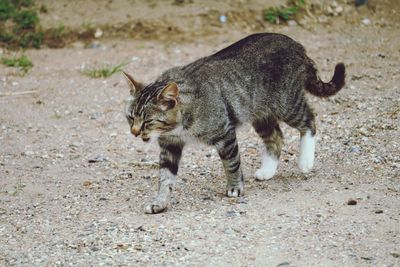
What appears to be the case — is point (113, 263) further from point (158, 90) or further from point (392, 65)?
point (392, 65)

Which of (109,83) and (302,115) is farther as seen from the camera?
(109,83)

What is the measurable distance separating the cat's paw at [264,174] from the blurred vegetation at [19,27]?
555 cm

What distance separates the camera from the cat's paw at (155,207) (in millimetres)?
6113

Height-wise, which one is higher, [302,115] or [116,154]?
[302,115]

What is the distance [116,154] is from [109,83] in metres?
2.46

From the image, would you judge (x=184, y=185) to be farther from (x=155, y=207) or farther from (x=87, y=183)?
(x=87, y=183)

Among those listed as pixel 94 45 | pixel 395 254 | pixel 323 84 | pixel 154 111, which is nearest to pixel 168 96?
pixel 154 111

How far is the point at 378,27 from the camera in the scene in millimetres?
11625

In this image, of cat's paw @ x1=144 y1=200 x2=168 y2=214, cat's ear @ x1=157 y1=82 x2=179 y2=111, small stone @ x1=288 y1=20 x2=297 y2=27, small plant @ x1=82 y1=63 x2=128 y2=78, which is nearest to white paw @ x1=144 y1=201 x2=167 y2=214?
cat's paw @ x1=144 y1=200 x2=168 y2=214

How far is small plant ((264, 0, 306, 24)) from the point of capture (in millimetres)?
11672

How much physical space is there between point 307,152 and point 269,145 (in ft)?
1.24

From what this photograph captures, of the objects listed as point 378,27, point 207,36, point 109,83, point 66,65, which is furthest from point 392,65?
point 66,65

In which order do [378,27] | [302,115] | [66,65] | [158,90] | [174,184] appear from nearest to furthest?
[158,90]
[174,184]
[302,115]
[66,65]
[378,27]

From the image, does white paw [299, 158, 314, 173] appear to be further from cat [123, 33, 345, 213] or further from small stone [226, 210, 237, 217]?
small stone [226, 210, 237, 217]
